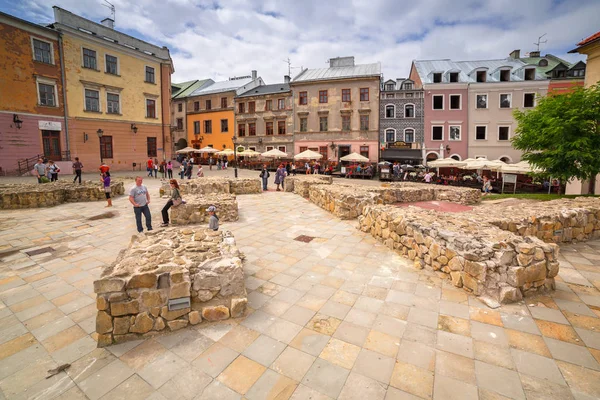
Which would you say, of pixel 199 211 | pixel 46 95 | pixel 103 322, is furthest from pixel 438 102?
pixel 46 95

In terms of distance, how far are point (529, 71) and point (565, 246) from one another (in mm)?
31446

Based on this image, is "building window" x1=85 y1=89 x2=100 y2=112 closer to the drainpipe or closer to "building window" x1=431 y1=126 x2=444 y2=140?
the drainpipe

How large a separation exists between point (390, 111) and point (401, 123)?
1.81 m

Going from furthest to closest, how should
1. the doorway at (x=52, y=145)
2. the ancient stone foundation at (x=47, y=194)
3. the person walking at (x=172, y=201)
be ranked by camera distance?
1. the doorway at (x=52, y=145)
2. the ancient stone foundation at (x=47, y=194)
3. the person walking at (x=172, y=201)

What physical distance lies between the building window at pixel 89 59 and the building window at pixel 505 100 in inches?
1554

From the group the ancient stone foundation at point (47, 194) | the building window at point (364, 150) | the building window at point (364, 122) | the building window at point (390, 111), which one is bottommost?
the ancient stone foundation at point (47, 194)

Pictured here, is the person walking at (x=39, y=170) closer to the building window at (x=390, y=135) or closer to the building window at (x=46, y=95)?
the building window at (x=46, y=95)

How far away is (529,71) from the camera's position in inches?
1204

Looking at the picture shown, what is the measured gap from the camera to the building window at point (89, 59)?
25531 mm

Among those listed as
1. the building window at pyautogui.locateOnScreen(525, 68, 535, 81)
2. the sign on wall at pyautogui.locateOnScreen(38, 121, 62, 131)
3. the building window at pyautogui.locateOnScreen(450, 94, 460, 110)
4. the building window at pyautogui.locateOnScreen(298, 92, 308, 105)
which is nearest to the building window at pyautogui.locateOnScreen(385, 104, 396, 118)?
the building window at pyautogui.locateOnScreen(450, 94, 460, 110)

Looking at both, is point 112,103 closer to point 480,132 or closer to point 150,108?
point 150,108

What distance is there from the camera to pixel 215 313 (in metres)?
4.44

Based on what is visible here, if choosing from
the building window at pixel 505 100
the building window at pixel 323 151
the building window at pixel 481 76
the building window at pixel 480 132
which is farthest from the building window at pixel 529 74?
the building window at pixel 323 151

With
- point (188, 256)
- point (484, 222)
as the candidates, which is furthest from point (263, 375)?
point (484, 222)
